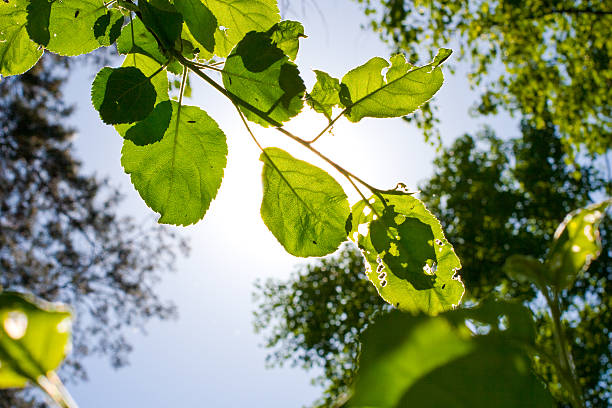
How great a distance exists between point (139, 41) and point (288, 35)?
0.18 metres

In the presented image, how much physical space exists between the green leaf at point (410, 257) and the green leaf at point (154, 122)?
24 centimetres

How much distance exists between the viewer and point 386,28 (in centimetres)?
487

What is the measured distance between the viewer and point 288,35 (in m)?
0.51

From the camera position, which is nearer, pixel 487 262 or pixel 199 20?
pixel 199 20

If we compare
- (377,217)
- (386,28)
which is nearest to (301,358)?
(386,28)

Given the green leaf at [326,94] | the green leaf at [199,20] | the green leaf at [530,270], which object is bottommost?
the green leaf at [530,270]

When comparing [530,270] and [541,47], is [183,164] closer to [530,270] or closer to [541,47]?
[530,270]

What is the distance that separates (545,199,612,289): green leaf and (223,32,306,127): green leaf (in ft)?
0.99

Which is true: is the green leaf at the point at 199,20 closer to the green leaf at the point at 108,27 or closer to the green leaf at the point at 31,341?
the green leaf at the point at 108,27

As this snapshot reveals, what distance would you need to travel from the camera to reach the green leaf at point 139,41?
54 cm

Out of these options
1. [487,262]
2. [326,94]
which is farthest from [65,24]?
[487,262]

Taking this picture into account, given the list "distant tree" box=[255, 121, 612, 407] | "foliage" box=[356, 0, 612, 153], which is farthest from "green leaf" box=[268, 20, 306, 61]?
"distant tree" box=[255, 121, 612, 407]

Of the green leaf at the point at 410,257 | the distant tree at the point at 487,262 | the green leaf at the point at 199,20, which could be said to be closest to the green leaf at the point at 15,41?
the green leaf at the point at 199,20

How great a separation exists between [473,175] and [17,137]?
808 cm
